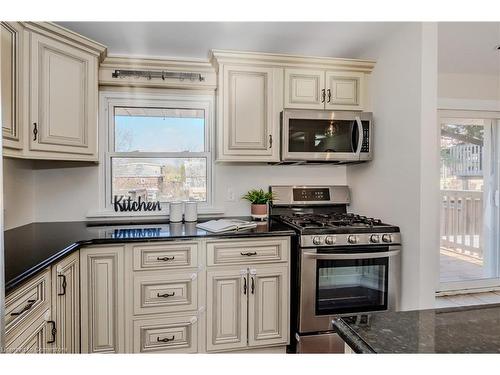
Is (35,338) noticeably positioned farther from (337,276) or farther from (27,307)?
(337,276)

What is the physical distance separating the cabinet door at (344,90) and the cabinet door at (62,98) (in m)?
1.80

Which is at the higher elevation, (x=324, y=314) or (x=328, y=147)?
(x=328, y=147)

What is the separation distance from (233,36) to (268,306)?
1949 millimetres

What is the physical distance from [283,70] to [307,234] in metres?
1.33

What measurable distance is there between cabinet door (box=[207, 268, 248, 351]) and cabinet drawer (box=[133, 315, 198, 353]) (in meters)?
0.11

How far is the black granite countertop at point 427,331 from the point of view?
2.23 feet

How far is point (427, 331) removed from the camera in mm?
749

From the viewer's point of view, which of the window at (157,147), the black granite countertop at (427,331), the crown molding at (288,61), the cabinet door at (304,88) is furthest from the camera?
the window at (157,147)

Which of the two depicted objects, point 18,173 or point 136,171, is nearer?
point 18,173

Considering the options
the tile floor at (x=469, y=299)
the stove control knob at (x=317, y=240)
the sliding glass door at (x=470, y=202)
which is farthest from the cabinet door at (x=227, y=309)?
the sliding glass door at (x=470, y=202)

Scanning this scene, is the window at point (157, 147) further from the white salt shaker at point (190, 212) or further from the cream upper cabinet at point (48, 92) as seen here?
the cream upper cabinet at point (48, 92)

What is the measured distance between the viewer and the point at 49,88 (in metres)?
1.91
